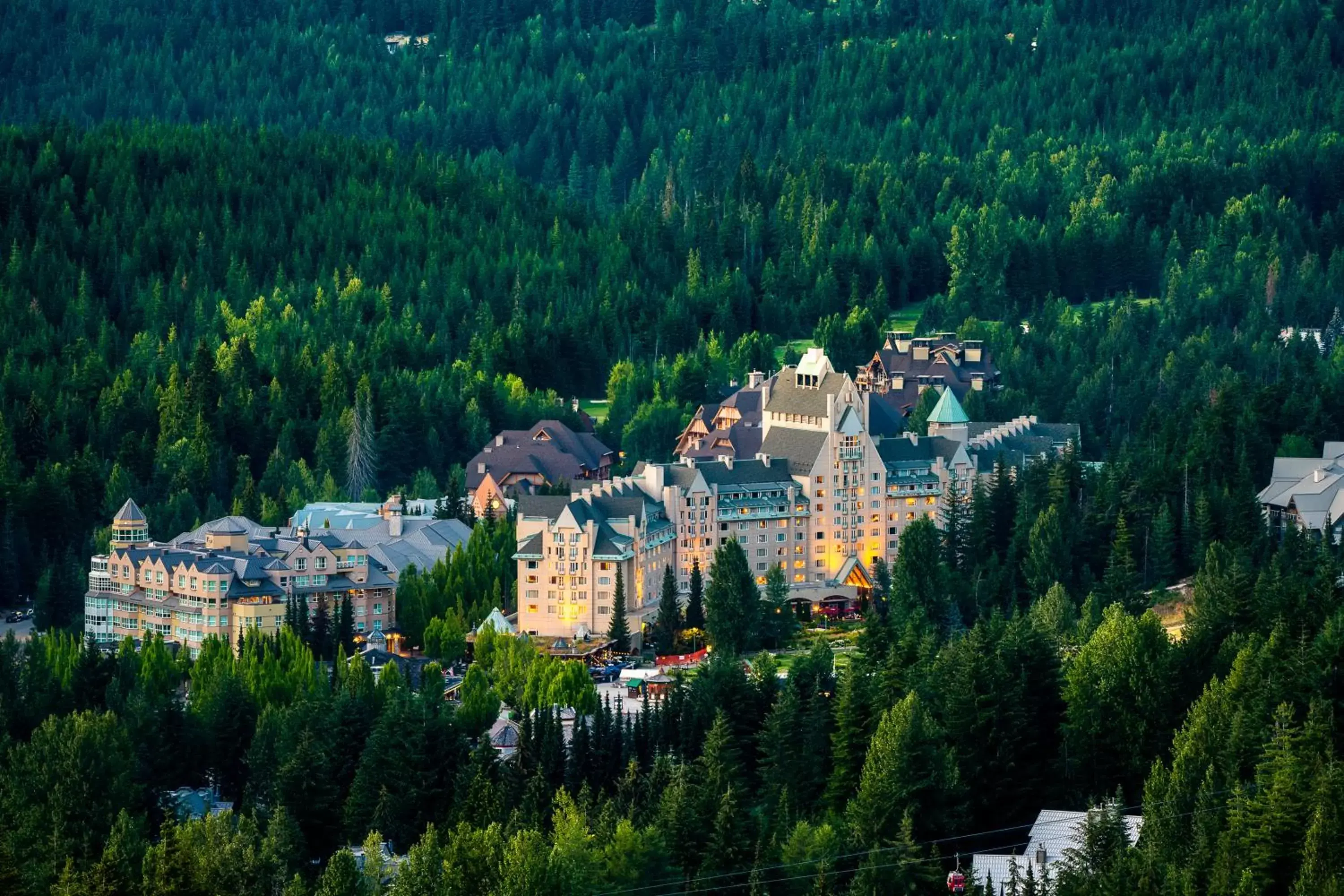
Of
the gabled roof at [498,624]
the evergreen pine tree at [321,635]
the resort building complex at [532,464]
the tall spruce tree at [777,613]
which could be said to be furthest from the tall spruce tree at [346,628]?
the resort building complex at [532,464]

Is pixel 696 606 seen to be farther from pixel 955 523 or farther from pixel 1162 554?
pixel 1162 554

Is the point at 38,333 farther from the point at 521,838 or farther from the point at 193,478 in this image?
the point at 521,838

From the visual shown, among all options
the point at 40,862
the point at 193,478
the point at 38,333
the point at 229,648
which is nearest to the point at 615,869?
the point at 40,862

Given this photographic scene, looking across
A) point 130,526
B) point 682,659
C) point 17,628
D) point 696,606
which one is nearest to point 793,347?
point 130,526

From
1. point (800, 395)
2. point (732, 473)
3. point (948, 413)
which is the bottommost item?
point (732, 473)

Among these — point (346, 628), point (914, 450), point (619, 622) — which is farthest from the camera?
point (914, 450)

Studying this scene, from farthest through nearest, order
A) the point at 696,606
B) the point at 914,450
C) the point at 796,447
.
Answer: the point at 914,450 → the point at 796,447 → the point at 696,606
